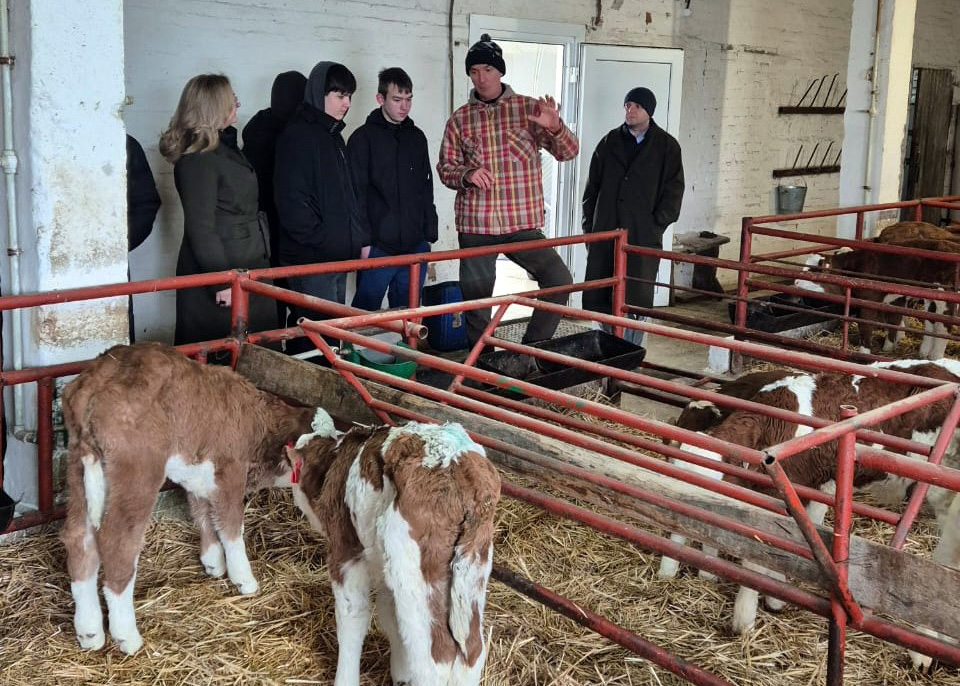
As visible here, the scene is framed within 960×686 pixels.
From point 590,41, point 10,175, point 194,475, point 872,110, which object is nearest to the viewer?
point 194,475

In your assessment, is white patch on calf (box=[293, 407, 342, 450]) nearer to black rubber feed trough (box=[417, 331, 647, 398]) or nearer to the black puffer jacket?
black rubber feed trough (box=[417, 331, 647, 398])

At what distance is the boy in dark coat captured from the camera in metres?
7.69

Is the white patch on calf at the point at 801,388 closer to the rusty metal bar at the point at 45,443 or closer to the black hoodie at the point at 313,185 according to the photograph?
the black hoodie at the point at 313,185

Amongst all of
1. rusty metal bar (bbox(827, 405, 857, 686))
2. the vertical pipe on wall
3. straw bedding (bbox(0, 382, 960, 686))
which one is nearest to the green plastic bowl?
straw bedding (bbox(0, 382, 960, 686))

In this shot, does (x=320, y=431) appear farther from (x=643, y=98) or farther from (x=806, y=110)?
(x=806, y=110)

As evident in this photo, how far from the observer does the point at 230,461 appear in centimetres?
388

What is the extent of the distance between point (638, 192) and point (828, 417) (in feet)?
12.9

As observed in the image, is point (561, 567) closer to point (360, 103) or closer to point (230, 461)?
point (230, 461)

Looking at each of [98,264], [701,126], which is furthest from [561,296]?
[701,126]

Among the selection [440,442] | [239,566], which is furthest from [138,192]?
[440,442]

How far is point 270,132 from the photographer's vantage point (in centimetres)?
657

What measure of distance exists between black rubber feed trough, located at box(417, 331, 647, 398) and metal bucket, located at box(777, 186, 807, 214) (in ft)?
22.3

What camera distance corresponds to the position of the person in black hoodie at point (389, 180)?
668cm

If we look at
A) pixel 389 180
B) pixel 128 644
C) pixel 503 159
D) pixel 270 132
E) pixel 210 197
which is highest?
pixel 270 132
